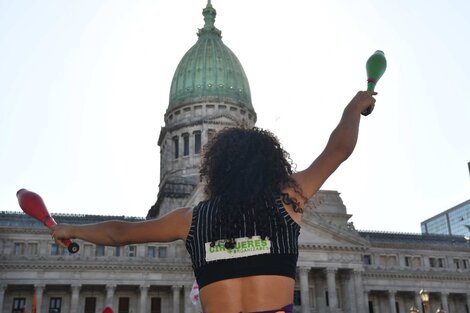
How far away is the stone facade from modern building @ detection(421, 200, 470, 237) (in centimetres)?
10429

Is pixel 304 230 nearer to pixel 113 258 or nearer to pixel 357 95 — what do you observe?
pixel 113 258

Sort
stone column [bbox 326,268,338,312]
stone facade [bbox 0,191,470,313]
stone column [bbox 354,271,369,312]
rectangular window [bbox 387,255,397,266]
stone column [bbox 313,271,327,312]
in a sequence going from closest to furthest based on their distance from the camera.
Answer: stone facade [bbox 0,191,470,313]
stone column [bbox 326,268,338,312]
stone column [bbox 354,271,369,312]
stone column [bbox 313,271,327,312]
rectangular window [bbox 387,255,397,266]

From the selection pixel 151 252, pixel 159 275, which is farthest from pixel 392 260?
pixel 151 252

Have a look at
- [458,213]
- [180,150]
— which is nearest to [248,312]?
[180,150]

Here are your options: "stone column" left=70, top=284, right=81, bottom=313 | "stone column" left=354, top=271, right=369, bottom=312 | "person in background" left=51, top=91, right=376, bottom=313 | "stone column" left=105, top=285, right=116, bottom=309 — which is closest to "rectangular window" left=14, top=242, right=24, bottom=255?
"stone column" left=70, top=284, right=81, bottom=313

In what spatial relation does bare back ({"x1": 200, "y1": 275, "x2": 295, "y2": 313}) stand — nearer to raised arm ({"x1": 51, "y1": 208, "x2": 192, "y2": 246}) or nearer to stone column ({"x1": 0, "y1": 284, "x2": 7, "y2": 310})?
raised arm ({"x1": 51, "y1": 208, "x2": 192, "y2": 246})

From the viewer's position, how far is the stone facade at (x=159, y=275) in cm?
5797

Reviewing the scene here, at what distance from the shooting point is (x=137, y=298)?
60.9 m

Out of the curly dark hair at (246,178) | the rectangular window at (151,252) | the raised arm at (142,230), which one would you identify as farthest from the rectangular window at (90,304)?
the raised arm at (142,230)

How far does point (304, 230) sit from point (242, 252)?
59.5 metres

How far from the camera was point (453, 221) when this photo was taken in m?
176

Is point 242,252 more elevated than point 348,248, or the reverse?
point 348,248

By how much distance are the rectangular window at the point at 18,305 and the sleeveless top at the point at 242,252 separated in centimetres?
5844

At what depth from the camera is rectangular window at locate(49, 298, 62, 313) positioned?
58406 mm
